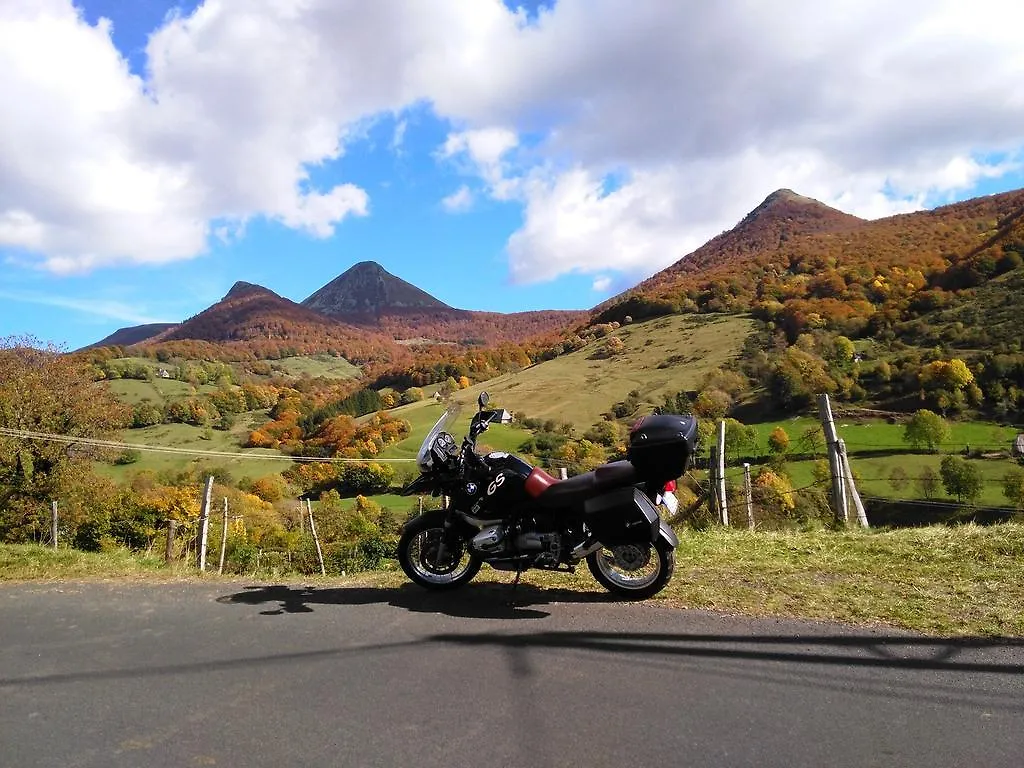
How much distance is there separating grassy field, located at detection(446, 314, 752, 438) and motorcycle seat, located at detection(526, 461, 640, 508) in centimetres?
5445

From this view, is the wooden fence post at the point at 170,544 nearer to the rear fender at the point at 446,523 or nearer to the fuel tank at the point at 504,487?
the rear fender at the point at 446,523

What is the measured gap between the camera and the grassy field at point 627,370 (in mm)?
69438

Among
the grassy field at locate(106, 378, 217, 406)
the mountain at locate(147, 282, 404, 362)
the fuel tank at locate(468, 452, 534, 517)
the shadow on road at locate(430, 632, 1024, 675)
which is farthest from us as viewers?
the mountain at locate(147, 282, 404, 362)

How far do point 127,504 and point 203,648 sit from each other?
1080 inches

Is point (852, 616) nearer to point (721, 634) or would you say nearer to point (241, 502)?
point (721, 634)

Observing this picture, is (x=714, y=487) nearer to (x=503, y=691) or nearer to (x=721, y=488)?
(x=721, y=488)

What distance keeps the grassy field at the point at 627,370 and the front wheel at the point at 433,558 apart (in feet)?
178

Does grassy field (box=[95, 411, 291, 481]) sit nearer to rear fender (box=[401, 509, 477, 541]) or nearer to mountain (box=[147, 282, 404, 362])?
rear fender (box=[401, 509, 477, 541])

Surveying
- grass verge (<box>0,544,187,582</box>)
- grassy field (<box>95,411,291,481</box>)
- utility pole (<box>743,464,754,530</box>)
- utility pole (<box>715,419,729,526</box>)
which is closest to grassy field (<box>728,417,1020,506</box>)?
utility pole (<box>743,464,754,530</box>)

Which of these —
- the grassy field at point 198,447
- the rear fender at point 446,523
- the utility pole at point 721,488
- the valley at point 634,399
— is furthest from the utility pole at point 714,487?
the grassy field at point 198,447

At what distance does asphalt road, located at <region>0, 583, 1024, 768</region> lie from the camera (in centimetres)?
288

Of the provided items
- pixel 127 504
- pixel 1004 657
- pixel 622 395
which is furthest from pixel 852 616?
pixel 622 395

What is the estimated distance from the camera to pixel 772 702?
10.6ft

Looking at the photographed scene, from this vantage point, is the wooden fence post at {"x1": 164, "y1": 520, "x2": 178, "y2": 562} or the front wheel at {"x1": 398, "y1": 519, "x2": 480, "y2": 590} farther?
the wooden fence post at {"x1": 164, "y1": 520, "x2": 178, "y2": 562}
